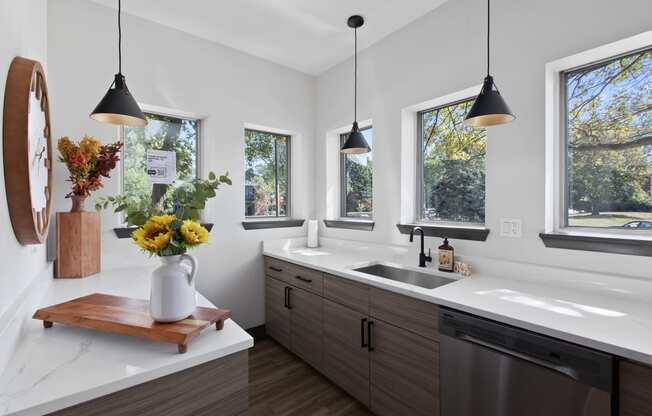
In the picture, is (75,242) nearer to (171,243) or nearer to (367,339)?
(171,243)

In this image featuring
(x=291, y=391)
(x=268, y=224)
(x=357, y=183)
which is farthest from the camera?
(x=357, y=183)

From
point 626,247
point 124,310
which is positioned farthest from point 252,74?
point 626,247

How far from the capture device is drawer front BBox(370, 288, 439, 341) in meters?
1.54

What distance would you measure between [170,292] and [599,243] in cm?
198

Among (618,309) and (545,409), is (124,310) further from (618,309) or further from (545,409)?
(618,309)

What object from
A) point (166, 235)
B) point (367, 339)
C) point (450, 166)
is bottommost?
point (367, 339)

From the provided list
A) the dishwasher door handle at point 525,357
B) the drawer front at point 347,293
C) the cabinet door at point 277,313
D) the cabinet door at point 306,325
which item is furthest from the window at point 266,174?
the dishwasher door handle at point 525,357

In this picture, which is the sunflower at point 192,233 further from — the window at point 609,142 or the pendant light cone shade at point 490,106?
the window at point 609,142

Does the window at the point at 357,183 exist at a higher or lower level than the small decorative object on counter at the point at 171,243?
higher

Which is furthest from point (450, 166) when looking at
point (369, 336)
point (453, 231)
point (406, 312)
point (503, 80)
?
point (369, 336)

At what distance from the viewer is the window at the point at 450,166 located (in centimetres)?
Result: 216

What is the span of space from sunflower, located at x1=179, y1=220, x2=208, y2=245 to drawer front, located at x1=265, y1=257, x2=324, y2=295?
1329 mm

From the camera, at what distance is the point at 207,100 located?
8.67 ft

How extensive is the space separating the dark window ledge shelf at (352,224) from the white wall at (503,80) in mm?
72
